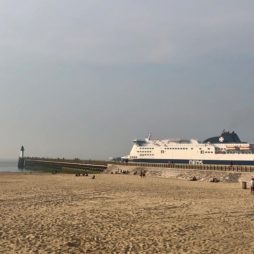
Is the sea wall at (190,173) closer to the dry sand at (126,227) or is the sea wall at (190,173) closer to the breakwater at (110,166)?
the breakwater at (110,166)

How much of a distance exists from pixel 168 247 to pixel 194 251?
851 mm

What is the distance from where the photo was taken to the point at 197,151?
104m

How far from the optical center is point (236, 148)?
9481cm

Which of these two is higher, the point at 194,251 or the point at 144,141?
the point at 144,141

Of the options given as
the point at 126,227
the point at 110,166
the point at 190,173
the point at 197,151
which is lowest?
the point at 126,227

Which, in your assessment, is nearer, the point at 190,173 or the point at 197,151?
the point at 190,173

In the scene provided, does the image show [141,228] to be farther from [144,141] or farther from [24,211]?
[144,141]

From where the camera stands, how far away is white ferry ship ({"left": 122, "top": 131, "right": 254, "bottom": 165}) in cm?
9344

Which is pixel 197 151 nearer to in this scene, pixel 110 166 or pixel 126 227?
pixel 110 166

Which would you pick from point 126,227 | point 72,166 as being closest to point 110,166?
point 72,166

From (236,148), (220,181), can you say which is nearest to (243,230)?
(220,181)

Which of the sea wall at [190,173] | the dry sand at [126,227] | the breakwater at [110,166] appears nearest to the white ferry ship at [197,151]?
the breakwater at [110,166]

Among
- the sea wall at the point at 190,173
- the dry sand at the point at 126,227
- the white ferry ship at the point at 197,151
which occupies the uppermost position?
the white ferry ship at the point at 197,151

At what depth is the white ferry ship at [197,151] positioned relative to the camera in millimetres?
93438
